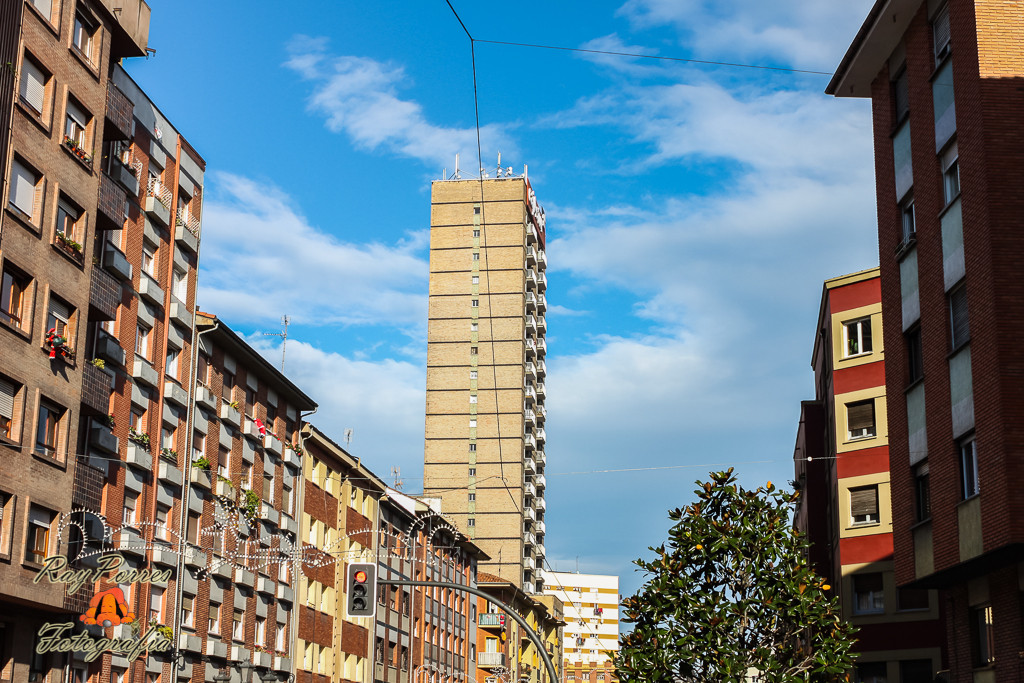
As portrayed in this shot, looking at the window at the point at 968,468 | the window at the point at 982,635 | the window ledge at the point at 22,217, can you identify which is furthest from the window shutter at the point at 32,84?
the window at the point at 982,635

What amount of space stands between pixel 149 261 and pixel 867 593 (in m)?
28.1

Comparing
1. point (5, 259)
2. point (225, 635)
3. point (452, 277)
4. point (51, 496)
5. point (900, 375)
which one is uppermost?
point (452, 277)

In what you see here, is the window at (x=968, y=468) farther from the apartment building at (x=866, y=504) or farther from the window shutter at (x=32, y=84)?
the window shutter at (x=32, y=84)

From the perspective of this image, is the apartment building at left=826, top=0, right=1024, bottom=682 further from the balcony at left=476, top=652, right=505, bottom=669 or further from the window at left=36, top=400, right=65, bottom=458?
the balcony at left=476, top=652, right=505, bottom=669

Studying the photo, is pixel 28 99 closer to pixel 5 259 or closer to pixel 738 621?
pixel 5 259

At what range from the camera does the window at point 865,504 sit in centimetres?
4388

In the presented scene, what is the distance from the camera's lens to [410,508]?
75.9 metres

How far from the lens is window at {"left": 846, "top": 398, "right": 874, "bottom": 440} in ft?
146

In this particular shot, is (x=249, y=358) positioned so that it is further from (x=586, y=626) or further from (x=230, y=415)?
(x=586, y=626)

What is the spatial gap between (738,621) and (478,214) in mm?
98587

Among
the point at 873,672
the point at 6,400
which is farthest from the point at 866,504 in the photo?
the point at 6,400

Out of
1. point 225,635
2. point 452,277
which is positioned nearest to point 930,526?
point 225,635

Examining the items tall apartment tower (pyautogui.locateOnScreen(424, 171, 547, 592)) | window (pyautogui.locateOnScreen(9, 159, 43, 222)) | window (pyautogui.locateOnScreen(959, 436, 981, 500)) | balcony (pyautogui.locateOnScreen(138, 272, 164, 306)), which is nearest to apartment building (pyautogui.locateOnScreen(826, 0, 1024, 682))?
window (pyautogui.locateOnScreen(959, 436, 981, 500))

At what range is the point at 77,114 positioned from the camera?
33562mm
